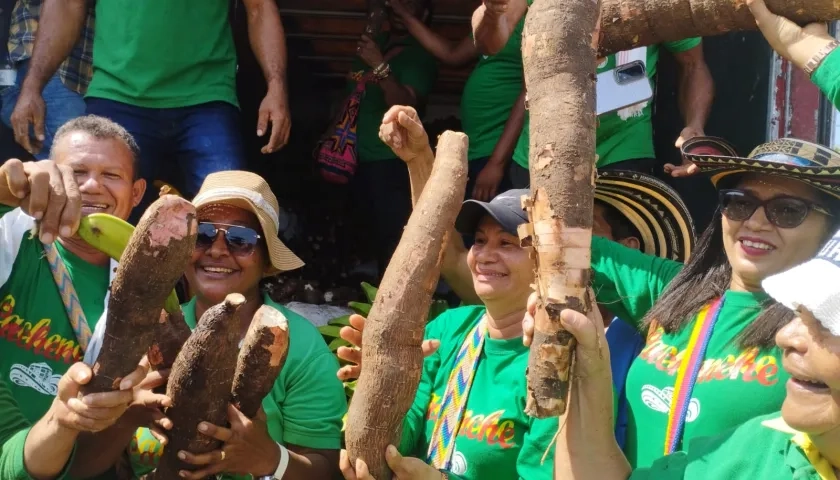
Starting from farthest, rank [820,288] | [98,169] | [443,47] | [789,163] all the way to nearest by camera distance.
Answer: [443,47] < [98,169] < [789,163] < [820,288]

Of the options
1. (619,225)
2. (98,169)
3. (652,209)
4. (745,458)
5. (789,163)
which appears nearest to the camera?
(745,458)

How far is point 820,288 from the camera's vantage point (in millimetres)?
1765

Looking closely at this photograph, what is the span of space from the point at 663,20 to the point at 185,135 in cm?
217

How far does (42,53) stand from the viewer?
4.16m

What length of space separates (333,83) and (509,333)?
4080 millimetres

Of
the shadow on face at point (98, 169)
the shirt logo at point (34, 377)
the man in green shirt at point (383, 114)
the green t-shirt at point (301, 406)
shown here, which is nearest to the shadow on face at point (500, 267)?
the green t-shirt at point (301, 406)

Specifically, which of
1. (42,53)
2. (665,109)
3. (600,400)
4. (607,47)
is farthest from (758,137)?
(42,53)

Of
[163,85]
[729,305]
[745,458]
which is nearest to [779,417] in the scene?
[745,458]

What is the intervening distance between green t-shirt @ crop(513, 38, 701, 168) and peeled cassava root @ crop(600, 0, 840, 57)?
1.23 meters

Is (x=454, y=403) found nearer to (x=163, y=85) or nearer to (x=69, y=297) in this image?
(x=69, y=297)

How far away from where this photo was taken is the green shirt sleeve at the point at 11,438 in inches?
99.3

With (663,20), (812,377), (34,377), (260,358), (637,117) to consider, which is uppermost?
(663,20)

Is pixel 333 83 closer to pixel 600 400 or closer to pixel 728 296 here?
pixel 728 296

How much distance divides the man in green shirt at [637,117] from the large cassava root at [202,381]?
6.26ft
